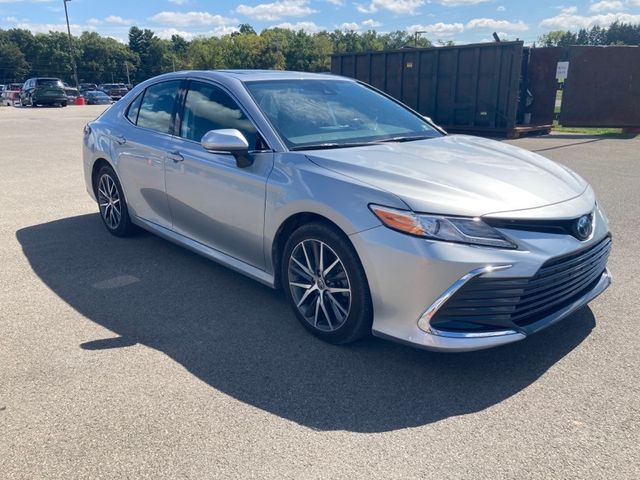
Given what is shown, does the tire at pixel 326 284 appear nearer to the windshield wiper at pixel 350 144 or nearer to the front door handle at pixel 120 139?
the windshield wiper at pixel 350 144

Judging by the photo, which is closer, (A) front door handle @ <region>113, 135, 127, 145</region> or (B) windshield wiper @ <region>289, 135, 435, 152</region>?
(B) windshield wiper @ <region>289, 135, 435, 152</region>

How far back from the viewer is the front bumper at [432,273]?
281 centimetres

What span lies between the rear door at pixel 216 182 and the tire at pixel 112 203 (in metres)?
1.05

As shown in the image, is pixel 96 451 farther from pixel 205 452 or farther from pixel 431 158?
pixel 431 158

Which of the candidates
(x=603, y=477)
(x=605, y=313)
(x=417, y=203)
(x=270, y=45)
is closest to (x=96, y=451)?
(x=417, y=203)

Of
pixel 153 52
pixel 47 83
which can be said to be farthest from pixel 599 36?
pixel 47 83

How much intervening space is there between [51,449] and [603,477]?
2397 millimetres

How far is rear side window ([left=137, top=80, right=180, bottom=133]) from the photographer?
4736 mm

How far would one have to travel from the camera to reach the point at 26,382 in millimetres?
3082

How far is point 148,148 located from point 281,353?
7.78ft

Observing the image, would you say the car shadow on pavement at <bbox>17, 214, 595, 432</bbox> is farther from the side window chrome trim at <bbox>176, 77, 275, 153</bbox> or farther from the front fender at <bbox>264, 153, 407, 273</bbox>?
the side window chrome trim at <bbox>176, 77, 275, 153</bbox>

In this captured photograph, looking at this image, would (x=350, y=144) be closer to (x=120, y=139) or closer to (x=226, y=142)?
(x=226, y=142)

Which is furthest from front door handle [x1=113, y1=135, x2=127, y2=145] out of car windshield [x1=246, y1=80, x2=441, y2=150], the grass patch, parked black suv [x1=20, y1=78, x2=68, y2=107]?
parked black suv [x1=20, y1=78, x2=68, y2=107]

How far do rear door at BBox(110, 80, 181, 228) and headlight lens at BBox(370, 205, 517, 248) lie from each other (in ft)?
8.11
